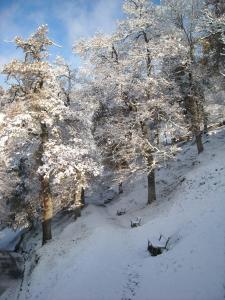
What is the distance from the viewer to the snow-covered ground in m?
11.4

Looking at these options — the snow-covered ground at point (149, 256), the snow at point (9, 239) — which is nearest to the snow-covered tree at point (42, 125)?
the snow-covered ground at point (149, 256)

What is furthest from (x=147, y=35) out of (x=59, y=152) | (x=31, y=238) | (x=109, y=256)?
(x=31, y=238)

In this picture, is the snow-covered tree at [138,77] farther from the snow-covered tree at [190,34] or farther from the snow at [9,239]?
the snow at [9,239]

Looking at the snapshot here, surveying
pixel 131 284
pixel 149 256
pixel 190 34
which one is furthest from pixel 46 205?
pixel 190 34

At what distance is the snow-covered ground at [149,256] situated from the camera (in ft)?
37.5

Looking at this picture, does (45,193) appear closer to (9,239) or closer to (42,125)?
(42,125)

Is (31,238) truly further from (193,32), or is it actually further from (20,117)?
(193,32)

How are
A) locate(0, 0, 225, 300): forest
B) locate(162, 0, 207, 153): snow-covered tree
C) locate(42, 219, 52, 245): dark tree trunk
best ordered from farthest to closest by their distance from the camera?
locate(162, 0, 207, 153): snow-covered tree, locate(42, 219, 52, 245): dark tree trunk, locate(0, 0, 225, 300): forest

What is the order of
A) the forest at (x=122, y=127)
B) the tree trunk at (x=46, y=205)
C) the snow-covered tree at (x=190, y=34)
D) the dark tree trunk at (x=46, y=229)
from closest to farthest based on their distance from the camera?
the forest at (x=122, y=127) < the tree trunk at (x=46, y=205) < the dark tree trunk at (x=46, y=229) < the snow-covered tree at (x=190, y=34)

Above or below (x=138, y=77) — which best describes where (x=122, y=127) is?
below

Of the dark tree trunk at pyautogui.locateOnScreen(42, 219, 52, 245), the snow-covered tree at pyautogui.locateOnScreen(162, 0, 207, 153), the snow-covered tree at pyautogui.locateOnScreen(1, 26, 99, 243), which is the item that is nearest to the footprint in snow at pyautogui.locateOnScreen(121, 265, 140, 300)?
the snow-covered tree at pyautogui.locateOnScreen(1, 26, 99, 243)

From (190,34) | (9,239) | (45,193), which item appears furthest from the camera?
(9,239)

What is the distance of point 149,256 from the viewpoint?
14.4m

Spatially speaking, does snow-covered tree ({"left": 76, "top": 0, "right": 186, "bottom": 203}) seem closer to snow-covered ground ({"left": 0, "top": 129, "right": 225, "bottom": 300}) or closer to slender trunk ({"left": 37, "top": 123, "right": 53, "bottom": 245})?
snow-covered ground ({"left": 0, "top": 129, "right": 225, "bottom": 300})
